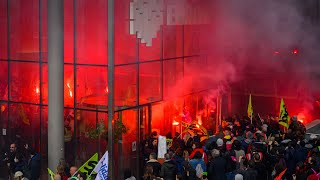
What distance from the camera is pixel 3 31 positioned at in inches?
715

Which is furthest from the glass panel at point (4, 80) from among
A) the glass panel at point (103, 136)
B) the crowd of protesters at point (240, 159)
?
the crowd of protesters at point (240, 159)

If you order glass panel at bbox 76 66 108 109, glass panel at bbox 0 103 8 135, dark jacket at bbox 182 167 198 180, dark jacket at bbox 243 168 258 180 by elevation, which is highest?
glass panel at bbox 76 66 108 109

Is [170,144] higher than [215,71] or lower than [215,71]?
lower

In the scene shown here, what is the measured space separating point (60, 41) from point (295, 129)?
6.43m

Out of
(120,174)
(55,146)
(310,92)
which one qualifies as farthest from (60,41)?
(310,92)

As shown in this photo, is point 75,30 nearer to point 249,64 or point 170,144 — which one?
point 170,144

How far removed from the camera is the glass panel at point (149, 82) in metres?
16.9

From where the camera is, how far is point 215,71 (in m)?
21.1

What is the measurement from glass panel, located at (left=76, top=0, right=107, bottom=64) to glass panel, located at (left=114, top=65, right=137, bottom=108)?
833mm

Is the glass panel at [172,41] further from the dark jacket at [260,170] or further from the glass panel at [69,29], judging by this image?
the dark jacket at [260,170]

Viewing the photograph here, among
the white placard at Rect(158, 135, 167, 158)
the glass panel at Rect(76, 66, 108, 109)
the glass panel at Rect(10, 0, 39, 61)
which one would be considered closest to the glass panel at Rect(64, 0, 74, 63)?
the glass panel at Rect(76, 66, 108, 109)

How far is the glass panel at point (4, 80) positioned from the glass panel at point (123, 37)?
3924mm

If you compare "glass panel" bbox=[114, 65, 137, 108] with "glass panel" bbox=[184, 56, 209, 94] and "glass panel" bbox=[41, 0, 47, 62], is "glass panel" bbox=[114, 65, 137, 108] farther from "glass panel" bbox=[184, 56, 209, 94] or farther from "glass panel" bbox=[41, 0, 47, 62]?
"glass panel" bbox=[184, 56, 209, 94]

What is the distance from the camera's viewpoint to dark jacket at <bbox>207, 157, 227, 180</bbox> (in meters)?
12.8
